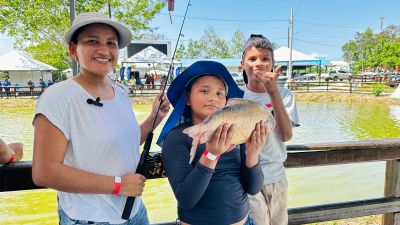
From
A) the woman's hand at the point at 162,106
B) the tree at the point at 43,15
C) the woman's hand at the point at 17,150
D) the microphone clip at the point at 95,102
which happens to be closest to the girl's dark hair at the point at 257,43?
the woman's hand at the point at 162,106

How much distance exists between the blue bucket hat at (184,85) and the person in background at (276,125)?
0.33m

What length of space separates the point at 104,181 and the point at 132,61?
2272 cm

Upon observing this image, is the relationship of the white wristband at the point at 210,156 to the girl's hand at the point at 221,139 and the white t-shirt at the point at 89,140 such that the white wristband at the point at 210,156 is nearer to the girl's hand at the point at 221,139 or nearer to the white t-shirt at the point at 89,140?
the girl's hand at the point at 221,139

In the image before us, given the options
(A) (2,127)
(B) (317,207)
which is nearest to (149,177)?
(B) (317,207)

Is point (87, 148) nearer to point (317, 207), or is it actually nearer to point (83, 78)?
point (83, 78)

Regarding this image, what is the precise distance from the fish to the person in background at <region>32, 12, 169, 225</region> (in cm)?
33

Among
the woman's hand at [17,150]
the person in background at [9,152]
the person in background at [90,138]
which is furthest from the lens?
the woman's hand at [17,150]

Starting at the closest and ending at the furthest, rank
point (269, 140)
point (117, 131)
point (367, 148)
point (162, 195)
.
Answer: point (117, 131), point (269, 140), point (367, 148), point (162, 195)

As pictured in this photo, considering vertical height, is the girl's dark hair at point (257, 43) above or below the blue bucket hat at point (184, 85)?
above

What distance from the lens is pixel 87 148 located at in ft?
4.54

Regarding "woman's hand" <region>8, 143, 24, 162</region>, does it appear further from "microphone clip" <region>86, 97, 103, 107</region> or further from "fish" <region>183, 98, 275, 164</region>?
"fish" <region>183, 98, 275, 164</region>

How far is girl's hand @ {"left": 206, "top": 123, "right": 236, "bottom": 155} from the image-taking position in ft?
4.31

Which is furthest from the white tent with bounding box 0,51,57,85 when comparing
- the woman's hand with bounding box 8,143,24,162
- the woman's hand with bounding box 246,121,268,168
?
the woman's hand with bounding box 246,121,268,168

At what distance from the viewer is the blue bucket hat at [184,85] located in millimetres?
1641
